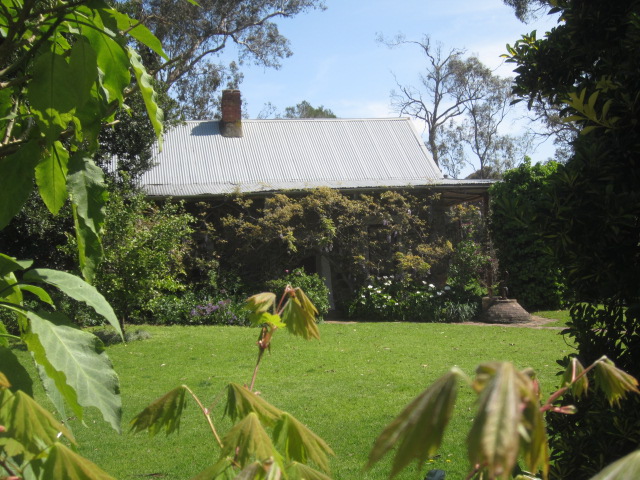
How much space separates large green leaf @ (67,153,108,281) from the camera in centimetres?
125

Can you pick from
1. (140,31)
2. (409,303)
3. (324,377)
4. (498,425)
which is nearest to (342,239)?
(409,303)

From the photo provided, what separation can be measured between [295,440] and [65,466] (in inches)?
17.2

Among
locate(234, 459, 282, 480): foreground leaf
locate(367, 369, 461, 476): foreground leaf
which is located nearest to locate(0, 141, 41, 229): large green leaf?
locate(234, 459, 282, 480): foreground leaf

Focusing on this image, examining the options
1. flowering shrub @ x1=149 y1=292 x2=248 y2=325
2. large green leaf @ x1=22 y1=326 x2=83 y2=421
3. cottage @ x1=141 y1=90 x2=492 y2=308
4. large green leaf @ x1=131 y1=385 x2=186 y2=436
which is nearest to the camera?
large green leaf @ x1=22 y1=326 x2=83 y2=421

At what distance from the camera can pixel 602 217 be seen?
3080mm

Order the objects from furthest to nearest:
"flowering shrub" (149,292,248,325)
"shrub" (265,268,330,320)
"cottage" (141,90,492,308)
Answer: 1. "cottage" (141,90,492,308)
2. "shrub" (265,268,330,320)
3. "flowering shrub" (149,292,248,325)

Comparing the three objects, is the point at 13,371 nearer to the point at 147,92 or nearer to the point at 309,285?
the point at 147,92

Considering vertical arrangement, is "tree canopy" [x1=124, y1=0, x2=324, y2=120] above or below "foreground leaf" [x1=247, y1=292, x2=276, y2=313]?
above

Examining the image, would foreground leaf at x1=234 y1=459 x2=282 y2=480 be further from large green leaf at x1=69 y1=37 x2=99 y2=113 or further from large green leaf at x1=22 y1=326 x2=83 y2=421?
large green leaf at x1=69 y1=37 x2=99 y2=113

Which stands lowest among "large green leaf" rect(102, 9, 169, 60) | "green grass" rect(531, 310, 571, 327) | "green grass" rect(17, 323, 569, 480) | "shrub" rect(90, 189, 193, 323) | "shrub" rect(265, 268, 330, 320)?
"green grass" rect(17, 323, 569, 480)

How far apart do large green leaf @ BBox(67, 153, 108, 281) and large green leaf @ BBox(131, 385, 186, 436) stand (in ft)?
0.98

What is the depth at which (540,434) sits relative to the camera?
1.97 ft

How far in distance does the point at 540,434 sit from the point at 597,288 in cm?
290

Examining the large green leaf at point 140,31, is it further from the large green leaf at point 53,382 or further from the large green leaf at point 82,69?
the large green leaf at point 53,382
